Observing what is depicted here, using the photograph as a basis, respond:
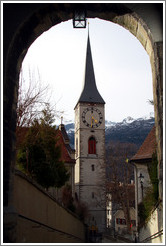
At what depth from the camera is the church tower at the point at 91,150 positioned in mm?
45688

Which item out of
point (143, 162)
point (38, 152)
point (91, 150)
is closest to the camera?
point (38, 152)

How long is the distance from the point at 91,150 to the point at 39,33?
43.2 m

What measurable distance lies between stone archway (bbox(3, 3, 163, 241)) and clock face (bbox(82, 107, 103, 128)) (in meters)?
44.8

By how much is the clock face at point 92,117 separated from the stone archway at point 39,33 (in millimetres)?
44785

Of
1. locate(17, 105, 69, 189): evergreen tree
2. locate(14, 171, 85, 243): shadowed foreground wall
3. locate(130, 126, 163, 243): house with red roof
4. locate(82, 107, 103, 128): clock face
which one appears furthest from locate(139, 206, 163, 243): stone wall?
locate(82, 107, 103, 128): clock face

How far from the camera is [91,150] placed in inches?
1946

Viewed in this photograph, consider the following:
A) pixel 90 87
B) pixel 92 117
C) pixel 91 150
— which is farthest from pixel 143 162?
pixel 90 87

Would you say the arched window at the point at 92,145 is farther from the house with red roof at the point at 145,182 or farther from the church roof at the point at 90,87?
the house with red roof at the point at 145,182

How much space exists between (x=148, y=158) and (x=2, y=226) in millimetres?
13799

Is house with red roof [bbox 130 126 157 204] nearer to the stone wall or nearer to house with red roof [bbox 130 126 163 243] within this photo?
house with red roof [bbox 130 126 163 243]

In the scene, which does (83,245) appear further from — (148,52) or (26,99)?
(26,99)

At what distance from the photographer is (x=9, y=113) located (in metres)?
5.61

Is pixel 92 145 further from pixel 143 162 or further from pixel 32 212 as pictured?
pixel 32 212

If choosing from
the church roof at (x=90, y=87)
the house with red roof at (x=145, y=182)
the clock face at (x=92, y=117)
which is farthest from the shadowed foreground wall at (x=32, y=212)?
the church roof at (x=90, y=87)
